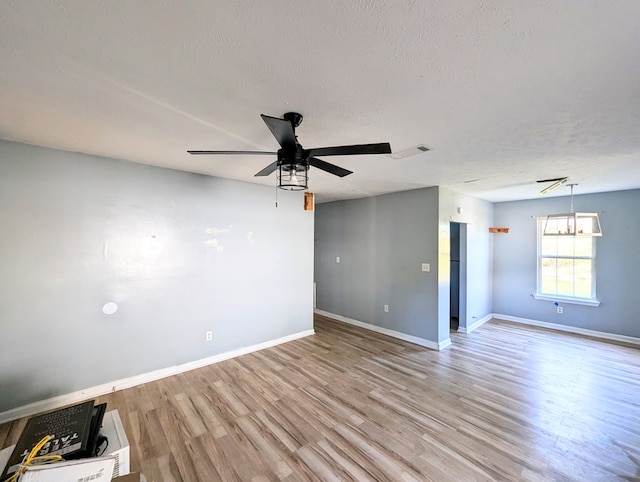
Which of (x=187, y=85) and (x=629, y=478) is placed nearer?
(x=187, y=85)

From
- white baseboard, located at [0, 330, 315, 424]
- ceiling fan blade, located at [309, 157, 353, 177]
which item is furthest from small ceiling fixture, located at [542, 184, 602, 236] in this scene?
white baseboard, located at [0, 330, 315, 424]

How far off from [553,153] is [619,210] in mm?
3365

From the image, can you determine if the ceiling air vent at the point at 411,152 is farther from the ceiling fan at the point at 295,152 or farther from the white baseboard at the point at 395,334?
the white baseboard at the point at 395,334

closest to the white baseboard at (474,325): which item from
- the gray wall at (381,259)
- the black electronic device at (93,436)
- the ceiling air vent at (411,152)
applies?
the gray wall at (381,259)

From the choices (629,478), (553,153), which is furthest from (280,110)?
(629,478)

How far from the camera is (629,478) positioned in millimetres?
1896

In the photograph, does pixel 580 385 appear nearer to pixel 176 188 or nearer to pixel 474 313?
pixel 474 313

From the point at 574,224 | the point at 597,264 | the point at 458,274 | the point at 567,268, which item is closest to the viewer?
the point at 574,224

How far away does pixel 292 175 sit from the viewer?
1.88 metres

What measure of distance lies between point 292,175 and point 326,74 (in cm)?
64

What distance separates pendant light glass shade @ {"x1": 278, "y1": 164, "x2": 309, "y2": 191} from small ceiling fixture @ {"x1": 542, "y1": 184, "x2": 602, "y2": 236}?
16.4ft

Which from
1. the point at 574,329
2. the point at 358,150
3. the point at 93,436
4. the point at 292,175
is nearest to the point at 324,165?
the point at 292,175

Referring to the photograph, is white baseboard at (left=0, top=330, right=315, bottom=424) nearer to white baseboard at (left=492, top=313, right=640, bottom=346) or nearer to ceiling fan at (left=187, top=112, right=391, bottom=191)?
ceiling fan at (left=187, top=112, right=391, bottom=191)

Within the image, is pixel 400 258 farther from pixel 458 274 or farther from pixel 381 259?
pixel 458 274
